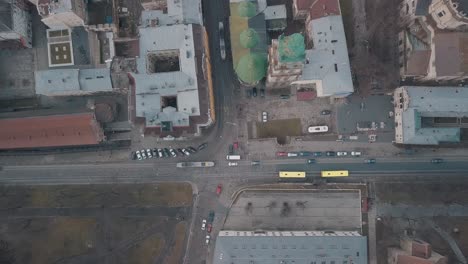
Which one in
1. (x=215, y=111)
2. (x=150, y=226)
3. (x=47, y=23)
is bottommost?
(x=150, y=226)

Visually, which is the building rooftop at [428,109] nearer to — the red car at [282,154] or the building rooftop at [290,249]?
the building rooftop at [290,249]

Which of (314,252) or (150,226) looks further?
(150,226)

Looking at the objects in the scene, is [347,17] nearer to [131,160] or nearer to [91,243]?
[131,160]

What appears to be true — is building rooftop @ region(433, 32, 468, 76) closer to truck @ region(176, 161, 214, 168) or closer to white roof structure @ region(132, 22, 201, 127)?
white roof structure @ region(132, 22, 201, 127)

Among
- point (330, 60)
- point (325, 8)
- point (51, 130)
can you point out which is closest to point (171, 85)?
point (51, 130)

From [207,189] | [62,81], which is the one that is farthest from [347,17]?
[62,81]

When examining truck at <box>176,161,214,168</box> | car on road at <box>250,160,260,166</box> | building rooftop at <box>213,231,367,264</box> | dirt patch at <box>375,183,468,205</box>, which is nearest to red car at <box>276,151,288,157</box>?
car on road at <box>250,160,260,166</box>

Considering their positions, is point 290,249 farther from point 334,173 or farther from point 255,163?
point 255,163
